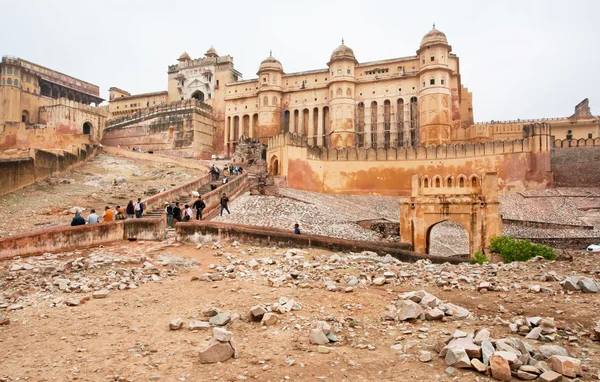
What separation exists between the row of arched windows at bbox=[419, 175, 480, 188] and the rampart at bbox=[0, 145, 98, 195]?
64.5 feet

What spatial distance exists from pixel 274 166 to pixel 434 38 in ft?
69.0

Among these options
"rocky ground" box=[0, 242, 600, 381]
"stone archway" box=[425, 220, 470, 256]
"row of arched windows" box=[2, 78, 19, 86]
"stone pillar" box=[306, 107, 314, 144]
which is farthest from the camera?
"row of arched windows" box=[2, 78, 19, 86]

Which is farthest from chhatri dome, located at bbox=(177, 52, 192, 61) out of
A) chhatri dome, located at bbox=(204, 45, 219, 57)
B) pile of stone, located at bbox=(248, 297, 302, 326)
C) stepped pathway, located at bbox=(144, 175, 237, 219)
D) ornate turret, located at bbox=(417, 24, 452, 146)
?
pile of stone, located at bbox=(248, 297, 302, 326)

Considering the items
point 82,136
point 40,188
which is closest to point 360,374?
point 40,188

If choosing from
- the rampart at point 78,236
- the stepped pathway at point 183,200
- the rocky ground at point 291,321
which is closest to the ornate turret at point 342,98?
the stepped pathway at point 183,200

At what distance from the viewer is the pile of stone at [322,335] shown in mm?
6488

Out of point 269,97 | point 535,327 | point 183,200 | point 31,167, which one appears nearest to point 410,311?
point 535,327

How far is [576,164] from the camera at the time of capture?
33188 mm

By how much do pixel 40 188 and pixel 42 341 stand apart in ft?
65.7

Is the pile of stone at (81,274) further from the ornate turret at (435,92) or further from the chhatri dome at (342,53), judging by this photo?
the chhatri dome at (342,53)

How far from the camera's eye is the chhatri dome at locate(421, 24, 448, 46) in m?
41.4

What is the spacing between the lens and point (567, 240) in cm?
2267

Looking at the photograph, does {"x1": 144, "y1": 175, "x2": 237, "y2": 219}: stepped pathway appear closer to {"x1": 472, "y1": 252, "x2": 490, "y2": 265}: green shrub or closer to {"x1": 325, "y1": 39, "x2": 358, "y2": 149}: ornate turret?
{"x1": 472, "y1": 252, "x2": 490, "y2": 265}: green shrub

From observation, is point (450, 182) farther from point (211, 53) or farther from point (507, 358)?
point (211, 53)
